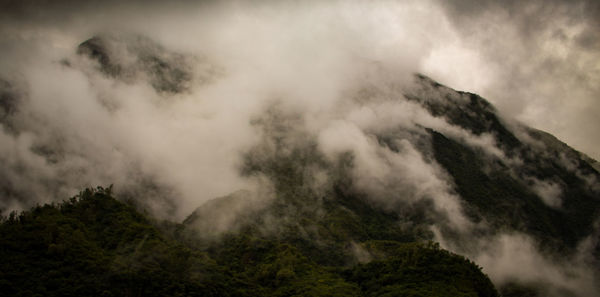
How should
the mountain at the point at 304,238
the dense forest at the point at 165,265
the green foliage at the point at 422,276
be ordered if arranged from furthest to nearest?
the green foliage at the point at 422,276 < the mountain at the point at 304,238 < the dense forest at the point at 165,265

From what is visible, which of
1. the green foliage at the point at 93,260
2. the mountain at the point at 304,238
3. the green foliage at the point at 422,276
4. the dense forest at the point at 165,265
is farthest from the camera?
the green foliage at the point at 422,276

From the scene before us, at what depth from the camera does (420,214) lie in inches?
7190

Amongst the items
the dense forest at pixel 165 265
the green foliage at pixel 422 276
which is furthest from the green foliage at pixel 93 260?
the green foliage at pixel 422 276

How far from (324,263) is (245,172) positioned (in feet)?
214

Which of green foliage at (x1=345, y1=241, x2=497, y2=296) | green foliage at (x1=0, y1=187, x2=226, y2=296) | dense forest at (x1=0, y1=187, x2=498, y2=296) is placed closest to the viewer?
green foliage at (x1=0, y1=187, x2=226, y2=296)

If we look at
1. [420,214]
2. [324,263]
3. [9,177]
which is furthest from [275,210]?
[9,177]

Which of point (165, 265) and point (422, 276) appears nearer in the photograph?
point (165, 265)

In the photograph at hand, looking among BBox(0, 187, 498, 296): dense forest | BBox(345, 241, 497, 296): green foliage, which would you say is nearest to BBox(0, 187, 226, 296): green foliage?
BBox(0, 187, 498, 296): dense forest

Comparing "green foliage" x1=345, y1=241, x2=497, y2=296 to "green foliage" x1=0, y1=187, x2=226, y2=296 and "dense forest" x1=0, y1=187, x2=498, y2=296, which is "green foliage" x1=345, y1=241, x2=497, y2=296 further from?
"green foliage" x1=0, y1=187, x2=226, y2=296

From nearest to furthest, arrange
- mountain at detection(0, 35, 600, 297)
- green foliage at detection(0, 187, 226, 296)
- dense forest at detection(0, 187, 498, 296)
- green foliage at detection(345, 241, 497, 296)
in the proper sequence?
green foliage at detection(0, 187, 226, 296), dense forest at detection(0, 187, 498, 296), mountain at detection(0, 35, 600, 297), green foliage at detection(345, 241, 497, 296)

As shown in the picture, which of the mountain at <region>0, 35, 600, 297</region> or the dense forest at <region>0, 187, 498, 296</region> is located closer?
the dense forest at <region>0, 187, 498, 296</region>

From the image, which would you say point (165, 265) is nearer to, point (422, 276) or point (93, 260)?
point (93, 260)

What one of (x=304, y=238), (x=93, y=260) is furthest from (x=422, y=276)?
(x=93, y=260)

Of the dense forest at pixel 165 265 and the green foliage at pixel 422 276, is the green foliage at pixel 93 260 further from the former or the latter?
the green foliage at pixel 422 276
